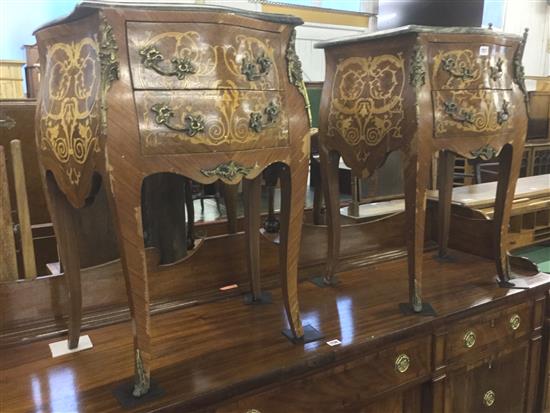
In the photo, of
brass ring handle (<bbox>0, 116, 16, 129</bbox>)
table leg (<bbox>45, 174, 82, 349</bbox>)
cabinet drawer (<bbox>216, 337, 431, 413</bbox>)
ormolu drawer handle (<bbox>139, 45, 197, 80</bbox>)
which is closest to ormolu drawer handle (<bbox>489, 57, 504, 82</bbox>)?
cabinet drawer (<bbox>216, 337, 431, 413</bbox>)

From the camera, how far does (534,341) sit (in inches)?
55.8

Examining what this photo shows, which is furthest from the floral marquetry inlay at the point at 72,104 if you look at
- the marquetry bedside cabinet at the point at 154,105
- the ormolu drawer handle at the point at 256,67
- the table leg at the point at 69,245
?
the ormolu drawer handle at the point at 256,67

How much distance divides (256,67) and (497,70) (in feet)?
2.24

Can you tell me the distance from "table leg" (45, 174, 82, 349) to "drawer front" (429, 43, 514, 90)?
864 millimetres

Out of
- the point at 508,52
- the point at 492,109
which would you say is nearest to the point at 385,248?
the point at 492,109

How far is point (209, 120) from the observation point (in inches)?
33.8

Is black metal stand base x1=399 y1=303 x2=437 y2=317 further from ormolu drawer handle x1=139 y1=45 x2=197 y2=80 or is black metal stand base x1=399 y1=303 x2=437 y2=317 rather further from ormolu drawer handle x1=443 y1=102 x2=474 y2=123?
ormolu drawer handle x1=139 y1=45 x2=197 y2=80

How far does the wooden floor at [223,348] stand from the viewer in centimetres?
90

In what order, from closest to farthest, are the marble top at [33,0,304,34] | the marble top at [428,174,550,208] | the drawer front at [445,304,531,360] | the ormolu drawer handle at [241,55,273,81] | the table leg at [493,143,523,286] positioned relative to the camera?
the marble top at [33,0,304,34]
the ormolu drawer handle at [241,55,273,81]
the drawer front at [445,304,531,360]
the table leg at [493,143,523,286]
the marble top at [428,174,550,208]

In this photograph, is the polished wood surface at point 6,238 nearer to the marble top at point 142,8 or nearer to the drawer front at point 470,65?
the marble top at point 142,8

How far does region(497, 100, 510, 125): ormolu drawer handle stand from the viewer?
1.25 metres

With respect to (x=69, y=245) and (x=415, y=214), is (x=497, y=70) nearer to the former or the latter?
(x=415, y=214)

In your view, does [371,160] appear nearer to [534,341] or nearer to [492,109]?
[492,109]

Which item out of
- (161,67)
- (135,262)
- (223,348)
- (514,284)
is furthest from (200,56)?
(514,284)
